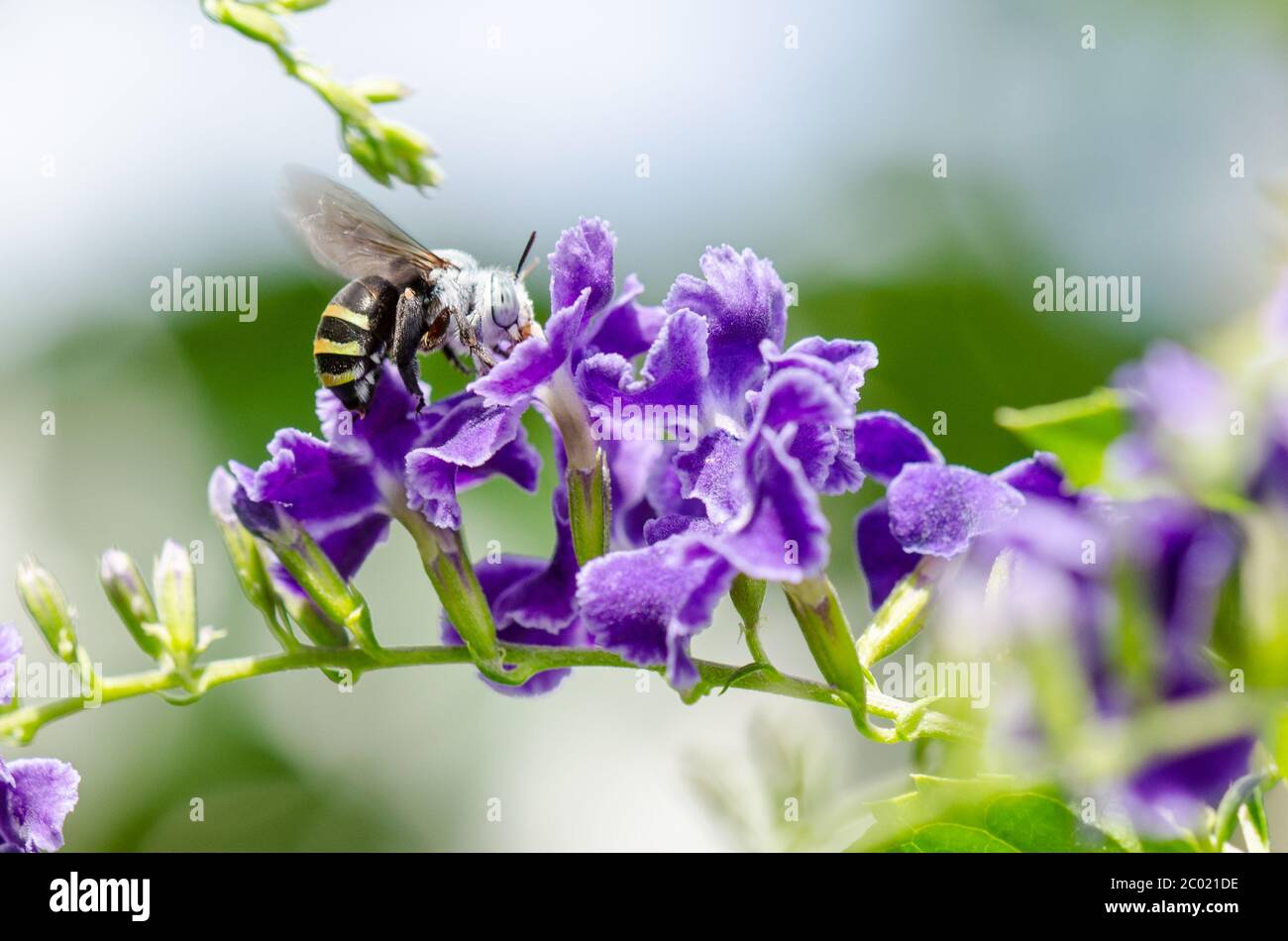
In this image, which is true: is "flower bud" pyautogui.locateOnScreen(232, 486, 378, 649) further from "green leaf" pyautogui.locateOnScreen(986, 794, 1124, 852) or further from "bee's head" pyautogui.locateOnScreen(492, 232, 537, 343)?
"green leaf" pyautogui.locateOnScreen(986, 794, 1124, 852)

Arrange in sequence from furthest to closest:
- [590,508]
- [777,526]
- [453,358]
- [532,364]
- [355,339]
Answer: [453,358]
[355,339]
[590,508]
[532,364]
[777,526]

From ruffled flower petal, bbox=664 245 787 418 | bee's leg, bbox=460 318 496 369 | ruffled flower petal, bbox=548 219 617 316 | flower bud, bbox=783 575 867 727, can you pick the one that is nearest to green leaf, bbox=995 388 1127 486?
flower bud, bbox=783 575 867 727

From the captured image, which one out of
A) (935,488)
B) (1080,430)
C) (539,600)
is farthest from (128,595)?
(1080,430)

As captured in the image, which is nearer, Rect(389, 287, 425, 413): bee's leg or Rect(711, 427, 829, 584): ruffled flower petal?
Rect(711, 427, 829, 584): ruffled flower petal

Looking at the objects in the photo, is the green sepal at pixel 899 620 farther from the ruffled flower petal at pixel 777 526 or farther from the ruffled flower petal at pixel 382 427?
the ruffled flower petal at pixel 382 427

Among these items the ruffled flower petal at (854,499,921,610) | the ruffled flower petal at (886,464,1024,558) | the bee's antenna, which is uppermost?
the bee's antenna

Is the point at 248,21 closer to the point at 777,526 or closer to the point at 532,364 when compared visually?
the point at 532,364
